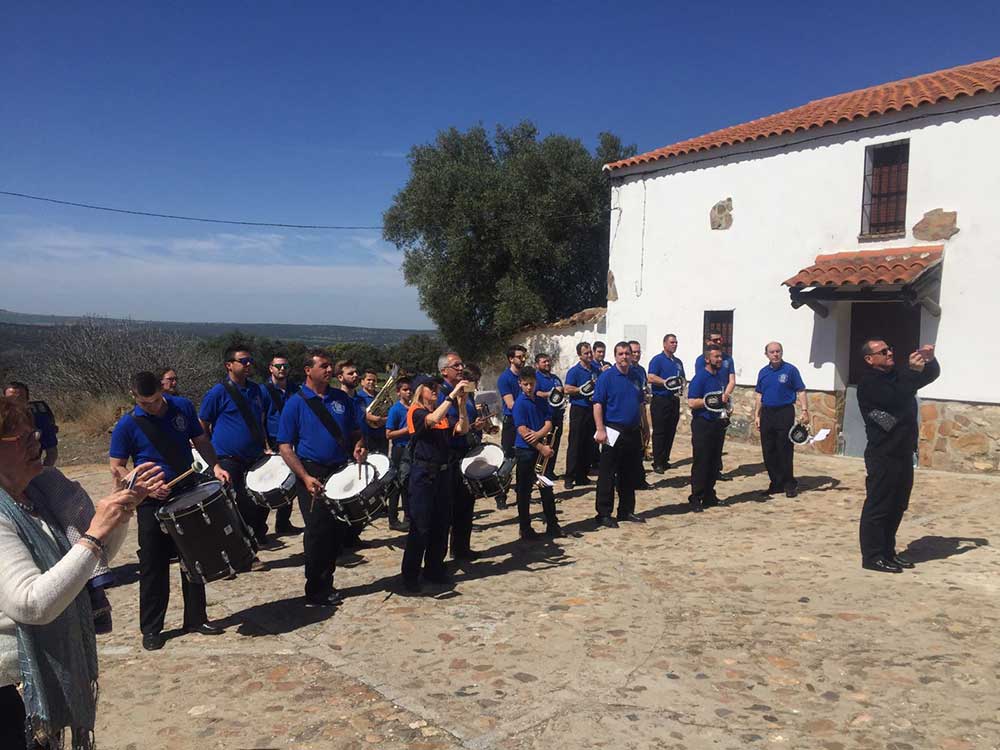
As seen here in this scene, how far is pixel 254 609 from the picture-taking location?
5738mm

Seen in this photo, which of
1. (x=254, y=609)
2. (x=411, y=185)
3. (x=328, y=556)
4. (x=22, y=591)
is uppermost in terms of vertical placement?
(x=411, y=185)

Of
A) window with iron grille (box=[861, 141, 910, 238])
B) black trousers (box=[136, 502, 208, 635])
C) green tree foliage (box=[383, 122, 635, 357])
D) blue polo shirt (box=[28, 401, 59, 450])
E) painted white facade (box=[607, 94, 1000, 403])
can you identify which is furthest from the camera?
green tree foliage (box=[383, 122, 635, 357])

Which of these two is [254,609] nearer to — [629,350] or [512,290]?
[629,350]

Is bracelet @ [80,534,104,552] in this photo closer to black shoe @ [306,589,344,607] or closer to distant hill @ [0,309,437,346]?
black shoe @ [306,589,344,607]

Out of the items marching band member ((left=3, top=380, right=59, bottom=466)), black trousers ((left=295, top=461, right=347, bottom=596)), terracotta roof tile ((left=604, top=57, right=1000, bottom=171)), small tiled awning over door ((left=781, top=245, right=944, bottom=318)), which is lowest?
black trousers ((left=295, top=461, right=347, bottom=596))

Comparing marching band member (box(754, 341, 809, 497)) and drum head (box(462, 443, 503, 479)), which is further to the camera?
marching band member (box(754, 341, 809, 497))

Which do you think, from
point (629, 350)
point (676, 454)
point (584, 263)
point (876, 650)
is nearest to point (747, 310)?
point (676, 454)

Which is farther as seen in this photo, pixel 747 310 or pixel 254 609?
pixel 747 310

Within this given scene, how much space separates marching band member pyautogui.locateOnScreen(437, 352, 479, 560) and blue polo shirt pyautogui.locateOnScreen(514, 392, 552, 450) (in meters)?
0.48

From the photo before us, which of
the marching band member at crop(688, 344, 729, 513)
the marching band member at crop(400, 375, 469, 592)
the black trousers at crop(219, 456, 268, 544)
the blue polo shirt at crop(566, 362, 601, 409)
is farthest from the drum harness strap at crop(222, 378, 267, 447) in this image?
the marching band member at crop(688, 344, 729, 513)

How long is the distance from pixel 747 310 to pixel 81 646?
12654 millimetres

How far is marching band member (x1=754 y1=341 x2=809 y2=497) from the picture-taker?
30.4ft

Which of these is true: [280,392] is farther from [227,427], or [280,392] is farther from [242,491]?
[242,491]

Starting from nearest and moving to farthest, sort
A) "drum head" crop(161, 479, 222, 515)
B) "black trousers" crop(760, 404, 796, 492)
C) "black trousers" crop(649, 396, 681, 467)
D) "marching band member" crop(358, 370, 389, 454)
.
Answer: "drum head" crop(161, 479, 222, 515) < "marching band member" crop(358, 370, 389, 454) < "black trousers" crop(760, 404, 796, 492) < "black trousers" crop(649, 396, 681, 467)
